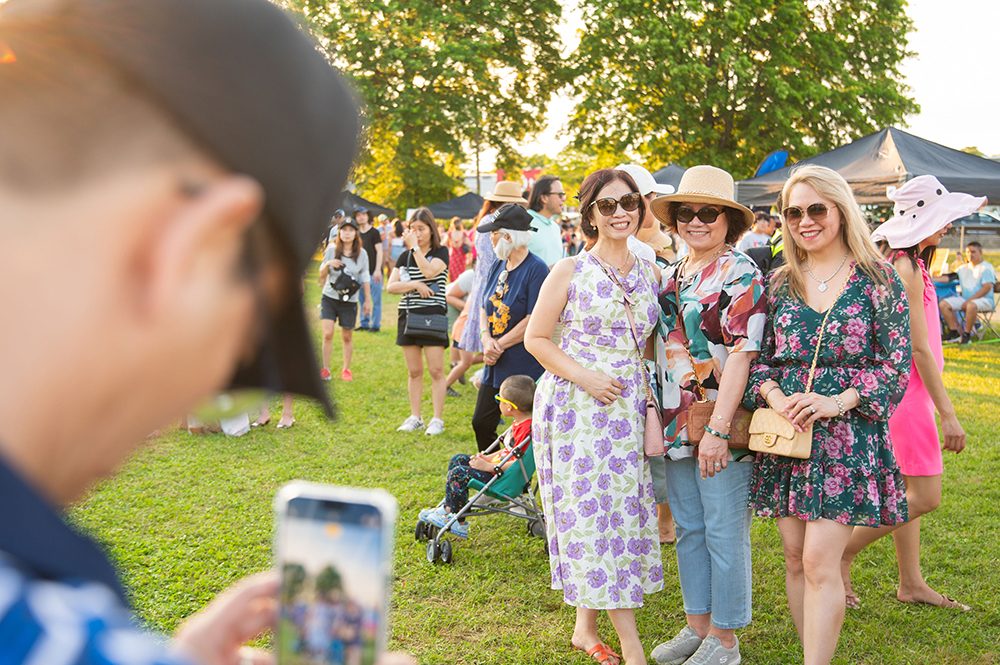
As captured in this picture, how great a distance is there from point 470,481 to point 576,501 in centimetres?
140

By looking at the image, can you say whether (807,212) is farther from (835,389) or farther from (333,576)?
(333,576)

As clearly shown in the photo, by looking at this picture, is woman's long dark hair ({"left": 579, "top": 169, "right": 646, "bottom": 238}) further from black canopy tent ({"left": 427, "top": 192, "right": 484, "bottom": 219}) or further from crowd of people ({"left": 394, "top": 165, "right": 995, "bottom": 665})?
black canopy tent ({"left": 427, "top": 192, "right": 484, "bottom": 219})

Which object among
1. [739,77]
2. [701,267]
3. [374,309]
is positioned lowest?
[374,309]

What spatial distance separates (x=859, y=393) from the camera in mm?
3514

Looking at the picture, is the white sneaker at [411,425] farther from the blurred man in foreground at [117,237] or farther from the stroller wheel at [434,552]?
the blurred man in foreground at [117,237]

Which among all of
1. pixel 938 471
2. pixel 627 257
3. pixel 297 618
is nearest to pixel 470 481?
pixel 627 257

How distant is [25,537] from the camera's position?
50cm

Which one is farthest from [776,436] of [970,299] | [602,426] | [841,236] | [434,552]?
[970,299]

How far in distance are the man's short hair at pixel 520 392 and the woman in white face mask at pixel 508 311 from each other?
0.43 meters

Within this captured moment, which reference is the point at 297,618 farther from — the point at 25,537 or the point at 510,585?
the point at 510,585

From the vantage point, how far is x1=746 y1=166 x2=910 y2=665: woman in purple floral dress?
11.6 ft

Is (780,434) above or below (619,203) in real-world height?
below

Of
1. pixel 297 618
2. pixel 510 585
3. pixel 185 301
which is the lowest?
pixel 510 585

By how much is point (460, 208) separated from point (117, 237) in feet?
87.0
